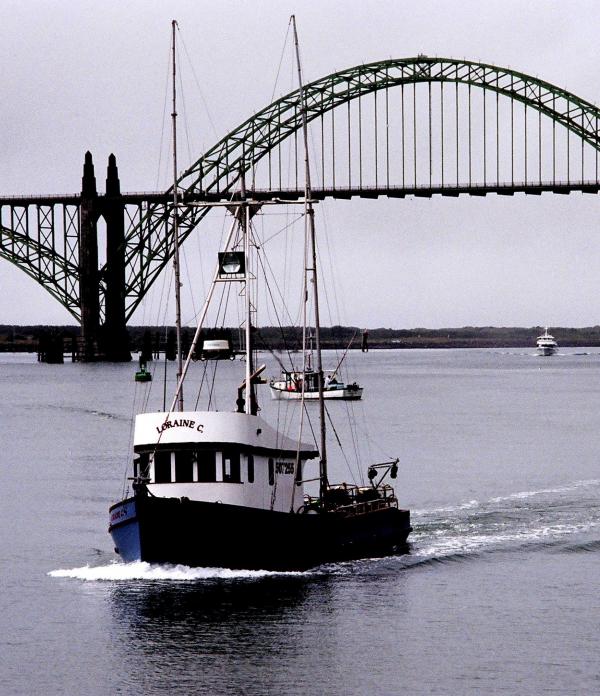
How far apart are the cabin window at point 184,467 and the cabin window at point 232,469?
2.63 feet

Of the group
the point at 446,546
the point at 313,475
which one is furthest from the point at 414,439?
the point at 446,546

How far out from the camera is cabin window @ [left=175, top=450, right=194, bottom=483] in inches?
1547

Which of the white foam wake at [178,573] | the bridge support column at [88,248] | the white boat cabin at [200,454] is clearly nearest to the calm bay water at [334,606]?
the white foam wake at [178,573]

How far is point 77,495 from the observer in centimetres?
5928

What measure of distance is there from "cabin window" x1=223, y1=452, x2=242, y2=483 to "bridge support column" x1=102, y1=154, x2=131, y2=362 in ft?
453

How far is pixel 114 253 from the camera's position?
6988 inches

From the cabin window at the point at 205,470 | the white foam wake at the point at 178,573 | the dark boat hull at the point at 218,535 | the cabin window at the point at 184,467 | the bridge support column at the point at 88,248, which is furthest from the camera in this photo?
the bridge support column at the point at 88,248

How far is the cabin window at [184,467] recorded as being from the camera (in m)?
39.3

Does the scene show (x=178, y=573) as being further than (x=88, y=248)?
No

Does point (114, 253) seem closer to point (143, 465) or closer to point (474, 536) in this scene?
point (474, 536)

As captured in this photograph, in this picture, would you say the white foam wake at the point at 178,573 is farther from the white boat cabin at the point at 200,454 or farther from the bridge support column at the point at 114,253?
the bridge support column at the point at 114,253

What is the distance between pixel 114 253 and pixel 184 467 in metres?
140

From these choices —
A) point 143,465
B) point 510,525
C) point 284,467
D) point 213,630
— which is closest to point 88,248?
point 510,525

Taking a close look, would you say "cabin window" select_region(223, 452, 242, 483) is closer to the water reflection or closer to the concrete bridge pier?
the water reflection
